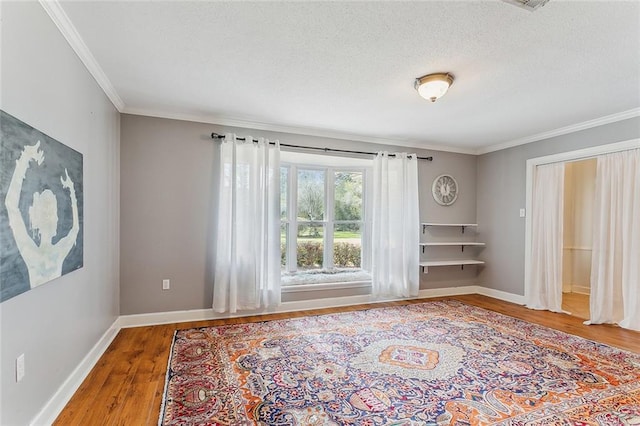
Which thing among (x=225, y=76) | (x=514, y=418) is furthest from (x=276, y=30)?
(x=514, y=418)

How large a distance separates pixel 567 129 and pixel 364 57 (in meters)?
3.40

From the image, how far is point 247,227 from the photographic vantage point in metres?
3.89

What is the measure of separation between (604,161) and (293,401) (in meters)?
4.45

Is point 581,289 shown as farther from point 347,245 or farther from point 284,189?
point 284,189

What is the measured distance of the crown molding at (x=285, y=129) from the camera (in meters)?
3.67

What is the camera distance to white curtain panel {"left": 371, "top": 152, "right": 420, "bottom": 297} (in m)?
4.66

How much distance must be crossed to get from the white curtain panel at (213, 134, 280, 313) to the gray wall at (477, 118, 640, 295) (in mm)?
3588

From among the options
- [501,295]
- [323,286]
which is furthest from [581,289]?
[323,286]

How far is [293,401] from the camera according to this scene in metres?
2.08

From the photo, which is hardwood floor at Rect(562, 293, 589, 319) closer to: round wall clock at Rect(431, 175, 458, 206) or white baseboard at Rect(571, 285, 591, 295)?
white baseboard at Rect(571, 285, 591, 295)

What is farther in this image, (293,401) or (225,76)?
(225,76)

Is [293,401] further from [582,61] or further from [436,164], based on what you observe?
[436,164]

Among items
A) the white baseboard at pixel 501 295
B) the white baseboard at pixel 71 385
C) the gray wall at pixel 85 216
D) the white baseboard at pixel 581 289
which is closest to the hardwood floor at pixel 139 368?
the white baseboard at pixel 71 385

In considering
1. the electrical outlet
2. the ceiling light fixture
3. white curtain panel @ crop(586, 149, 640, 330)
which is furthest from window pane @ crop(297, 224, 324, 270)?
white curtain panel @ crop(586, 149, 640, 330)
